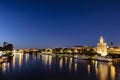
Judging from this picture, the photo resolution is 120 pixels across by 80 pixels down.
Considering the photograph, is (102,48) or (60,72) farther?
(102,48)

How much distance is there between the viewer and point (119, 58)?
80.7m

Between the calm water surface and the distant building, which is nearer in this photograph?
the calm water surface

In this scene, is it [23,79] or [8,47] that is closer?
[23,79]

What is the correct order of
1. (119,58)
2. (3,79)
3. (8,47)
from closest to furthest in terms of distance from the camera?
(3,79), (119,58), (8,47)

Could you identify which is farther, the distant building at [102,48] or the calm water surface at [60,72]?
the distant building at [102,48]

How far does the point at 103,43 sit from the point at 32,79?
3549 inches

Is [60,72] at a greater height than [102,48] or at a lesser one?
lesser

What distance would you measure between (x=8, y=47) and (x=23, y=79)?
110 m

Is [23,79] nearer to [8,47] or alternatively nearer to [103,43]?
[103,43]

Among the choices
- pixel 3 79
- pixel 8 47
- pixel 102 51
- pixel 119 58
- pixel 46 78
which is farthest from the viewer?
pixel 8 47

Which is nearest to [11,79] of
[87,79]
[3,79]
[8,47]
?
[3,79]

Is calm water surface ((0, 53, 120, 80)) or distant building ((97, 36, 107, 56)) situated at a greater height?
distant building ((97, 36, 107, 56))

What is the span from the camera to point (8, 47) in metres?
141

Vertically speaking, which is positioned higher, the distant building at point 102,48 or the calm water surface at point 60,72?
the distant building at point 102,48
